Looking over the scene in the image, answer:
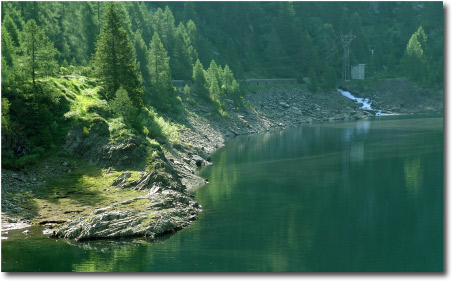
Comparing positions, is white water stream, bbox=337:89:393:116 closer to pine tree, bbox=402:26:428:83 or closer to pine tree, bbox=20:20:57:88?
pine tree, bbox=402:26:428:83

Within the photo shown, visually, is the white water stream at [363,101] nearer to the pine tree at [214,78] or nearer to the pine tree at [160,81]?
the pine tree at [214,78]

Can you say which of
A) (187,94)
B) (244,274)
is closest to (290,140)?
(187,94)

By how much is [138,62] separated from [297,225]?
55.2 metres

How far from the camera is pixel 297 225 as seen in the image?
46.1 meters

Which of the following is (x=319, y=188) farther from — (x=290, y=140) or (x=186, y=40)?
(x=186, y=40)

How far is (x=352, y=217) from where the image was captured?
48.7m

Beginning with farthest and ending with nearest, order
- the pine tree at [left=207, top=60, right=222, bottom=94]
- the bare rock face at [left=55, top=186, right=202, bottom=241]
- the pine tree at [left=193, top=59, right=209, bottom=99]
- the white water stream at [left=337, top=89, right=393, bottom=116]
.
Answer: the white water stream at [left=337, top=89, right=393, bottom=116], the pine tree at [left=207, top=60, right=222, bottom=94], the pine tree at [left=193, top=59, right=209, bottom=99], the bare rock face at [left=55, top=186, right=202, bottom=241]

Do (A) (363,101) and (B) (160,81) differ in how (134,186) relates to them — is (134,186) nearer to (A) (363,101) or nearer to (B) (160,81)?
(B) (160,81)

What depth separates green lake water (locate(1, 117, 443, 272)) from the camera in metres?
37.2

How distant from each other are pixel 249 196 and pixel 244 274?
22.9 meters

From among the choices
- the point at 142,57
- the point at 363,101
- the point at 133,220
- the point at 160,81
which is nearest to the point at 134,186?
the point at 133,220

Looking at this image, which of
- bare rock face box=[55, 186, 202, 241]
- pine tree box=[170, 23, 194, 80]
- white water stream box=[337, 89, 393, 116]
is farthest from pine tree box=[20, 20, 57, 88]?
white water stream box=[337, 89, 393, 116]

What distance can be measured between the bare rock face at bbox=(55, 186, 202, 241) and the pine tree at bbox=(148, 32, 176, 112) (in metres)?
50.7

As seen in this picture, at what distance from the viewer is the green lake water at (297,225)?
37156mm
